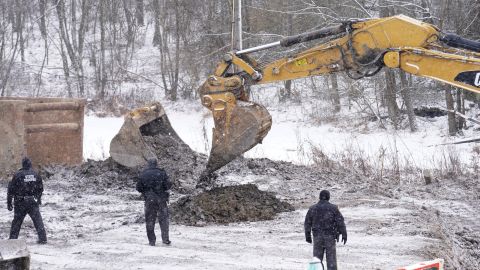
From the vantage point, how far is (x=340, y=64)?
36.0ft

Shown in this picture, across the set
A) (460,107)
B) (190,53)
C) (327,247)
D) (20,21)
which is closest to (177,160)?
(327,247)

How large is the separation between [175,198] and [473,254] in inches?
231

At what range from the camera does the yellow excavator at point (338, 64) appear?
968 cm

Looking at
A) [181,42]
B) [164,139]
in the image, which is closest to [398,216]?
[164,139]

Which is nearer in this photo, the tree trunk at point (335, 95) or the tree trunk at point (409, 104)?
the tree trunk at point (409, 104)

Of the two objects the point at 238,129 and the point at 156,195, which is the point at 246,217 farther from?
the point at 156,195

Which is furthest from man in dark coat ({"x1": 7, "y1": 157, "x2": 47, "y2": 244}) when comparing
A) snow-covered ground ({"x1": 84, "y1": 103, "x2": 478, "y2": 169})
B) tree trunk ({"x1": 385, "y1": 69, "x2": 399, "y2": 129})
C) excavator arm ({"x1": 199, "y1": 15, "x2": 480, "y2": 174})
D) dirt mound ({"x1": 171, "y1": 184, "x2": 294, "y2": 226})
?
tree trunk ({"x1": 385, "y1": 69, "x2": 399, "y2": 129})

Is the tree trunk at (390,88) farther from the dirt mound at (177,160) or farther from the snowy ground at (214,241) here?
the snowy ground at (214,241)

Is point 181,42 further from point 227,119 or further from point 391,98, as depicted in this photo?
point 227,119

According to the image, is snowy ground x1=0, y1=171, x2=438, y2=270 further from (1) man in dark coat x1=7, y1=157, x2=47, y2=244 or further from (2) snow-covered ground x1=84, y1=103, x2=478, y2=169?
(2) snow-covered ground x1=84, y1=103, x2=478, y2=169

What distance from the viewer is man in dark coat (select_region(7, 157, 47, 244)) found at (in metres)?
10.1

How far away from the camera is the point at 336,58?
36.2 feet

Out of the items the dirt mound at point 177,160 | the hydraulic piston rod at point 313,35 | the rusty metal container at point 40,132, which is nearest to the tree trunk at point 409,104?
the dirt mound at point 177,160

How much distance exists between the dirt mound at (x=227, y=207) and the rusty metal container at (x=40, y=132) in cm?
446
